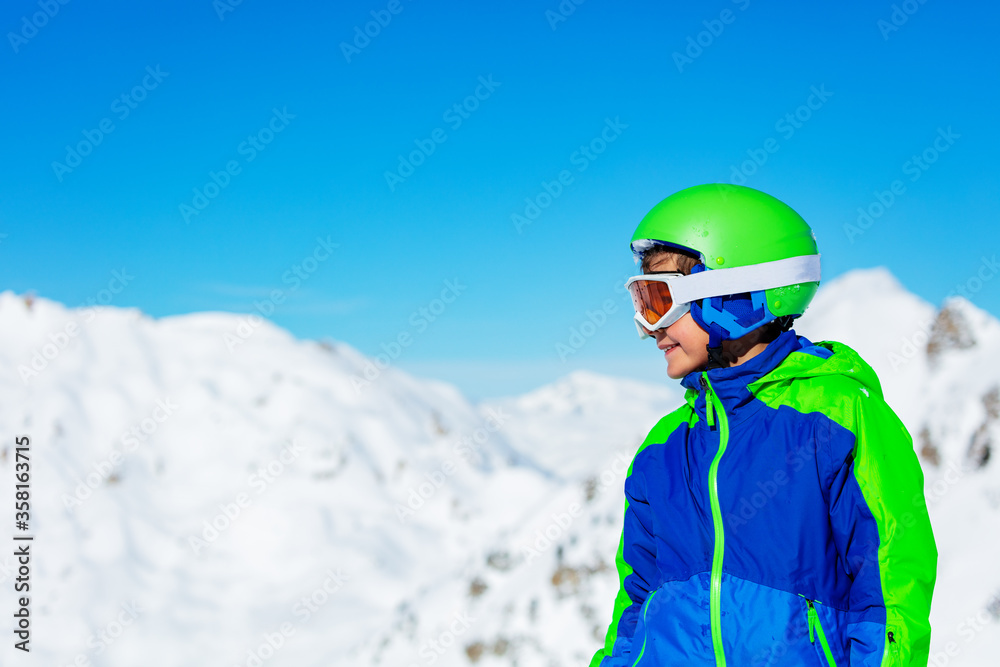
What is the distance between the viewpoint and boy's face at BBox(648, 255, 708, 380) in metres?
2.25

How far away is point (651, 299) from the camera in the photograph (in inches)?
91.6

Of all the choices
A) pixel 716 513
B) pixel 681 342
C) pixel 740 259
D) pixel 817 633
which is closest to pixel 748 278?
pixel 740 259

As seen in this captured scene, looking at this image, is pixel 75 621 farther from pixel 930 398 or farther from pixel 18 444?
pixel 930 398

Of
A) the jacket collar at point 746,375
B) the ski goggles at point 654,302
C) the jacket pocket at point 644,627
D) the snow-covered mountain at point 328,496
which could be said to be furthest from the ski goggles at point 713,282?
the snow-covered mountain at point 328,496

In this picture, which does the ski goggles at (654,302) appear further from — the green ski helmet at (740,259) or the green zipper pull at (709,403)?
the green zipper pull at (709,403)

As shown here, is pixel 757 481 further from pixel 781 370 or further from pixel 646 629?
pixel 646 629

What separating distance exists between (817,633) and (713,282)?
104cm

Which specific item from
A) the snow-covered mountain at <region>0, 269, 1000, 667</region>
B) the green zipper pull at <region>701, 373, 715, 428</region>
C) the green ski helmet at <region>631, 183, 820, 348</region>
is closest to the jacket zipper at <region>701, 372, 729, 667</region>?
the green zipper pull at <region>701, 373, 715, 428</region>

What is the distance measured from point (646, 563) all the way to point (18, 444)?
28.5 metres

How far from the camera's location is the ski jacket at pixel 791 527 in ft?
6.01

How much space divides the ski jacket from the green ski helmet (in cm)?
13

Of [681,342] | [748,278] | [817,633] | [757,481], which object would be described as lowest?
[817,633]

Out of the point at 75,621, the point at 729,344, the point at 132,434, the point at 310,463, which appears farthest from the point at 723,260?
the point at 132,434

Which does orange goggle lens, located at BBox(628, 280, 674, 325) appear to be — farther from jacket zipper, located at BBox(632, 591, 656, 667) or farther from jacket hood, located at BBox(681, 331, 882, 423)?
jacket zipper, located at BBox(632, 591, 656, 667)
